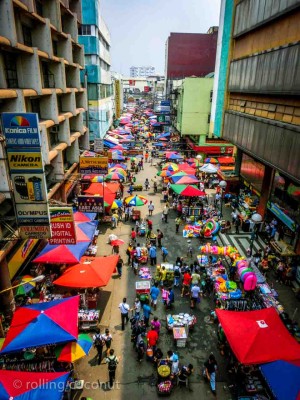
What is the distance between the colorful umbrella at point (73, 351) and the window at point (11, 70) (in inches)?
482

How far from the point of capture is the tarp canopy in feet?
25.8

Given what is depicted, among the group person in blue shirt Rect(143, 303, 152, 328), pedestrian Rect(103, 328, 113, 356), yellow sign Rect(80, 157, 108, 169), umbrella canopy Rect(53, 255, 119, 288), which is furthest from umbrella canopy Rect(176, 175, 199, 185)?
pedestrian Rect(103, 328, 113, 356)

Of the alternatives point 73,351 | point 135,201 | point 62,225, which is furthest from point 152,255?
point 73,351

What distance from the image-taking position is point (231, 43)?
68.4ft

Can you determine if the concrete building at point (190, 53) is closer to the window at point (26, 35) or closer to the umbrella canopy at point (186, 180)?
the umbrella canopy at point (186, 180)

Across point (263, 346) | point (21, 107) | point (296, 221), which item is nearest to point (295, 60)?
point (296, 221)

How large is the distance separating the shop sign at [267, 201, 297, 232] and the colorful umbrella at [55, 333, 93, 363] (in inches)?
540

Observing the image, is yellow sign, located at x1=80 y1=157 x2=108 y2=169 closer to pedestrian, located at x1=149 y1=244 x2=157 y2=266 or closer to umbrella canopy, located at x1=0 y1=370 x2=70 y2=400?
pedestrian, located at x1=149 y1=244 x2=157 y2=266

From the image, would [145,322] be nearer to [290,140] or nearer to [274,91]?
[290,140]

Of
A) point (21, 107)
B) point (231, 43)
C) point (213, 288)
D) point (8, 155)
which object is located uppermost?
point (231, 43)

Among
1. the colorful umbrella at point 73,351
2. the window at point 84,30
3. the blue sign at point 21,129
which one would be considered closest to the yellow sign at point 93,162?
the blue sign at point 21,129

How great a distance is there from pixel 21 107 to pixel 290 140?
40.9 feet

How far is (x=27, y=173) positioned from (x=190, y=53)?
81.0 metres

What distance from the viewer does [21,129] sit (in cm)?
999
